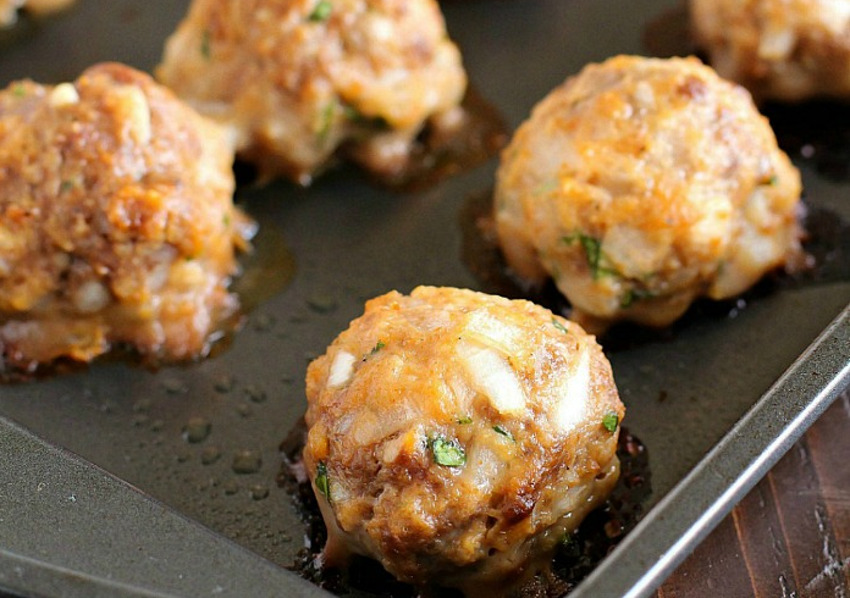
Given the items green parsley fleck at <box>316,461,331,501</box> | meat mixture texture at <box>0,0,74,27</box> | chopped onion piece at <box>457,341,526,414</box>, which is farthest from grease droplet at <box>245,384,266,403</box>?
meat mixture texture at <box>0,0,74,27</box>

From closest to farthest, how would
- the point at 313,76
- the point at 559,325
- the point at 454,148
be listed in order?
the point at 559,325
the point at 313,76
the point at 454,148

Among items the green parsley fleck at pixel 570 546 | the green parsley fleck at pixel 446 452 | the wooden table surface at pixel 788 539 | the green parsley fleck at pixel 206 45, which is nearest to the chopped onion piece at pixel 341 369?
the green parsley fleck at pixel 446 452

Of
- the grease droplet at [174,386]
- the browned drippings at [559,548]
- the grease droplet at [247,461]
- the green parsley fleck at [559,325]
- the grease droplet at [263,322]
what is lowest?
the browned drippings at [559,548]

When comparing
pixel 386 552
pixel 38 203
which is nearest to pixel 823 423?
pixel 386 552

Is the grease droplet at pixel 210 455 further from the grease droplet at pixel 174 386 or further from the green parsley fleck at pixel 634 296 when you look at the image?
the green parsley fleck at pixel 634 296

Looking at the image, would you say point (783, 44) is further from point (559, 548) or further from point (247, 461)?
point (247, 461)

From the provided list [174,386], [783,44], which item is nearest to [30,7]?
[174,386]
